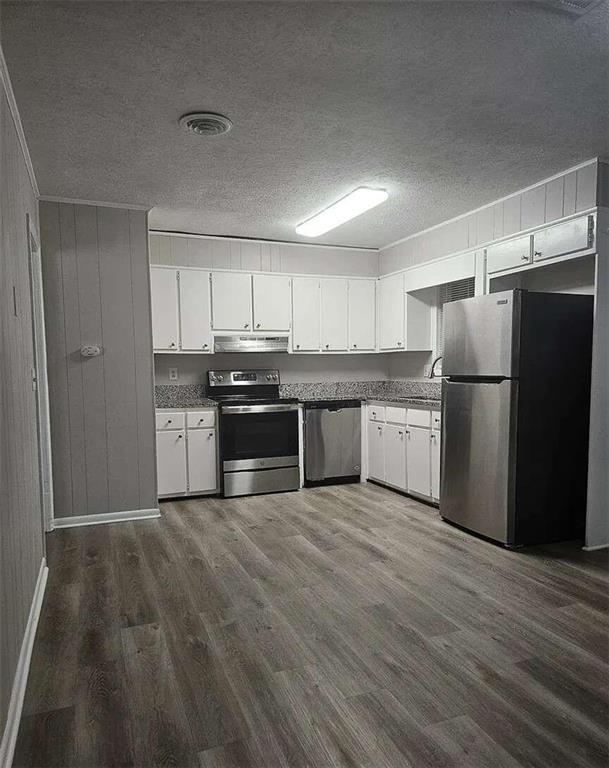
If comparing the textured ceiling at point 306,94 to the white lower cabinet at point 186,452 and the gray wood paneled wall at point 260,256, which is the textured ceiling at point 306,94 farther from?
the white lower cabinet at point 186,452

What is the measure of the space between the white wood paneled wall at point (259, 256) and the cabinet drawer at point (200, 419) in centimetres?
140

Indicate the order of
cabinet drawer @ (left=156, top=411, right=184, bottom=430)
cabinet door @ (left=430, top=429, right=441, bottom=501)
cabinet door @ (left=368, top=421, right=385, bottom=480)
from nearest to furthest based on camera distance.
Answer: cabinet door @ (left=430, top=429, right=441, bottom=501) < cabinet drawer @ (left=156, top=411, right=184, bottom=430) < cabinet door @ (left=368, top=421, right=385, bottom=480)

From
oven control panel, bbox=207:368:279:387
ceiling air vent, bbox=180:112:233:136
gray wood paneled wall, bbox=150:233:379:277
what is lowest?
oven control panel, bbox=207:368:279:387

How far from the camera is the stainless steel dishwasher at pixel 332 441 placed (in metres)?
5.07

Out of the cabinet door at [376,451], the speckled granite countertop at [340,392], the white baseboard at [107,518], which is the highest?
the speckled granite countertop at [340,392]

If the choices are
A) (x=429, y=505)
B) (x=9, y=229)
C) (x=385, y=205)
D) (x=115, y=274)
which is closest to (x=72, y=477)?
(x=115, y=274)

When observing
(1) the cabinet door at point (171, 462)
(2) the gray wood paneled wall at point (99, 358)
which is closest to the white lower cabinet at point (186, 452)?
(1) the cabinet door at point (171, 462)

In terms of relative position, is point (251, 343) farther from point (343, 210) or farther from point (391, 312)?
point (343, 210)

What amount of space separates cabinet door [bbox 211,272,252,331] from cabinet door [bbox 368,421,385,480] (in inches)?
62.7

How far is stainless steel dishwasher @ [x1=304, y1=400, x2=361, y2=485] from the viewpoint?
16.6ft

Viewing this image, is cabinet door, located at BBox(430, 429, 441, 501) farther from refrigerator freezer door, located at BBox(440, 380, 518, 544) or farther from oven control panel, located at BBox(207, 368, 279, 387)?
oven control panel, located at BBox(207, 368, 279, 387)

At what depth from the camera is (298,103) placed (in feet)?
7.87

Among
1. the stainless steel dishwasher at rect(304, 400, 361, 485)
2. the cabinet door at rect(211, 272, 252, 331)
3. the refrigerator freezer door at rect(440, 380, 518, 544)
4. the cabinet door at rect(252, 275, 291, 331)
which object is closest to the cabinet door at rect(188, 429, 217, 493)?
the stainless steel dishwasher at rect(304, 400, 361, 485)

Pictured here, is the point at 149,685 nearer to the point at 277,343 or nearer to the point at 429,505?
the point at 429,505
